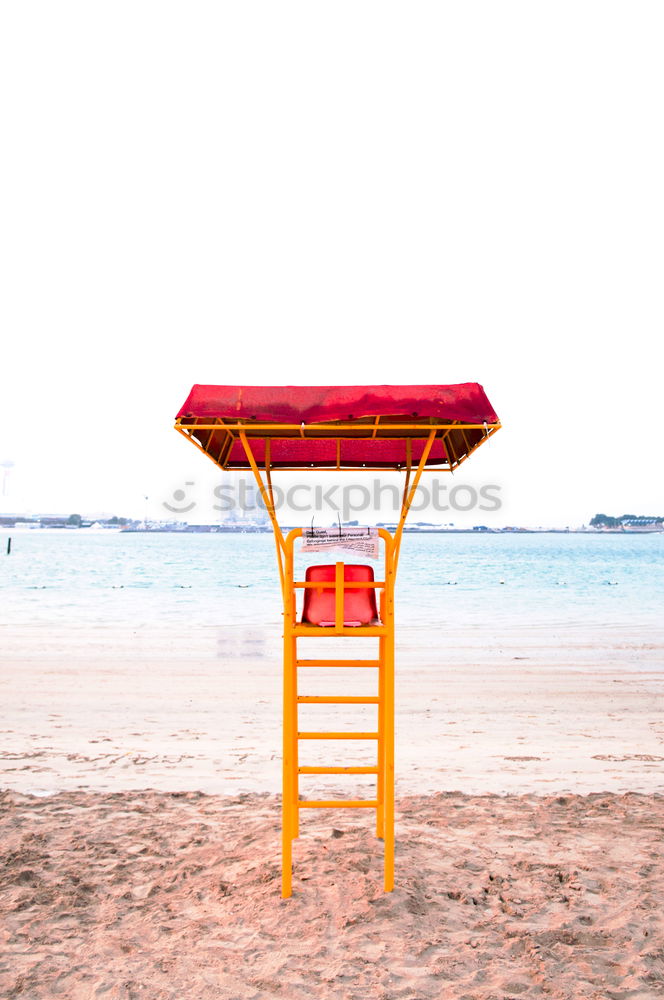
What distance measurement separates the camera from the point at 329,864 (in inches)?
153

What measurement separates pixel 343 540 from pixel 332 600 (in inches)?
12.9

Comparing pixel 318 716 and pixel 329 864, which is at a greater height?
pixel 329 864

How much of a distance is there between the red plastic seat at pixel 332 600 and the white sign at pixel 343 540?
123mm

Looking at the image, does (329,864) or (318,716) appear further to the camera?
A: (318,716)

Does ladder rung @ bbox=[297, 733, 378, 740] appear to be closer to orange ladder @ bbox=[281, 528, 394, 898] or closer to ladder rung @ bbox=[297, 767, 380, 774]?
orange ladder @ bbox=[281, 528, 394, 898]

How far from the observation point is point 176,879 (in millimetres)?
3834

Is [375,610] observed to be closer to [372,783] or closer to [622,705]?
[372,783]

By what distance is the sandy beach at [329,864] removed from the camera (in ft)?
9.94

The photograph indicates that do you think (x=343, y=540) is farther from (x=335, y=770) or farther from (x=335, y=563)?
(x=335, y=770)

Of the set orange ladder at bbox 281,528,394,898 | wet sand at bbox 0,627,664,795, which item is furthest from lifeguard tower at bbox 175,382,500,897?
wet sand at bbox 0,627,664,795

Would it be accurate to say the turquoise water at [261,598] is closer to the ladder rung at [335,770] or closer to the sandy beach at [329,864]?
the sandy beach at [329,864]

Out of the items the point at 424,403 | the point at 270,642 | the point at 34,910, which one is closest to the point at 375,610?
the point at 424,403

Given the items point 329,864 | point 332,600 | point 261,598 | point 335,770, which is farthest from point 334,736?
point 261,598

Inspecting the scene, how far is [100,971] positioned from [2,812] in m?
2.13
